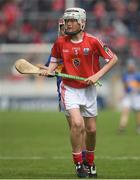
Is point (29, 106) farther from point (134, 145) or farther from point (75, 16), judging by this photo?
point (75, 16)

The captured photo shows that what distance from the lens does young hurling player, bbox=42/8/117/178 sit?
10789 millimetres

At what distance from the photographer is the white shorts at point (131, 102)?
22.3 m

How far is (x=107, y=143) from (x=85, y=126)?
685 cm

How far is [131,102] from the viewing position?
22.4m

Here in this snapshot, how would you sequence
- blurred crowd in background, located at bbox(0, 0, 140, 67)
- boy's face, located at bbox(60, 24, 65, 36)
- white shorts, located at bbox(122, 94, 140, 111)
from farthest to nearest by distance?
blurred crowd in background, located at bbox(0, 0, 140, 67)
white shorts, located at bbox(122, 94, 140, 111)
boy's face, located at bbox(60, 24, 65, 36)

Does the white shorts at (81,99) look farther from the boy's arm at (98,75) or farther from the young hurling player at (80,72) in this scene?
the boy's arm at (98,75)

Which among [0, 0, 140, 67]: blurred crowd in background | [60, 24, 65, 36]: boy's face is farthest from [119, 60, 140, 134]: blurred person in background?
[60, 24, 65, 36]: boy's face

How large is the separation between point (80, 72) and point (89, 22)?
19339 millimetres

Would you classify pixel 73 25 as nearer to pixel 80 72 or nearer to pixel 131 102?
pixel 80 72

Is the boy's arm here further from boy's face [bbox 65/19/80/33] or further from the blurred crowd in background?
the blurred crowd in background

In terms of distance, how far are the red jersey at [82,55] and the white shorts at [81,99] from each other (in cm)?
9

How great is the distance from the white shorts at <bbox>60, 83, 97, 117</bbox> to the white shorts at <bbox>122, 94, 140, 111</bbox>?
11318 mm

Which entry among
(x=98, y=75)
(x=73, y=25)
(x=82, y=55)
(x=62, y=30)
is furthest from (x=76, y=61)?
(x=62, y=30)

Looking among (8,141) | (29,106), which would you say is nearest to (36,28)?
(29,106)
